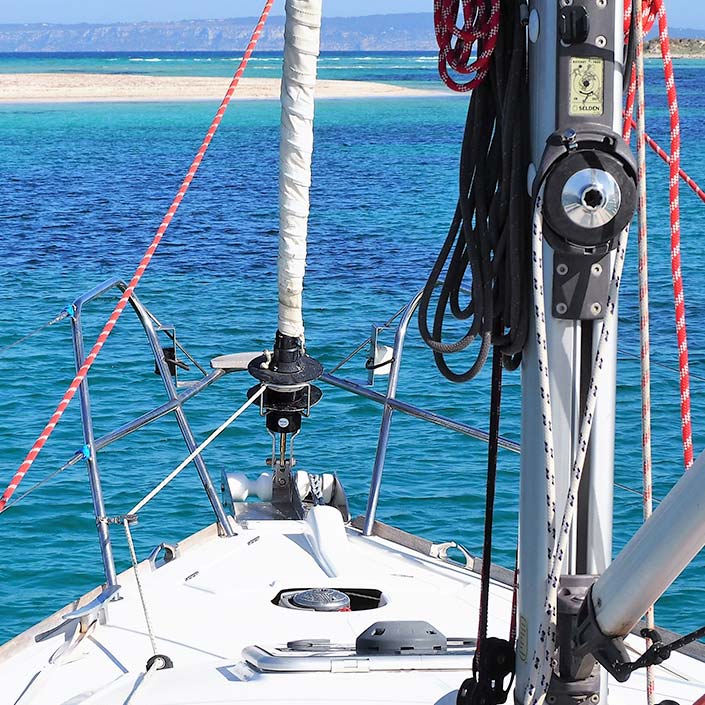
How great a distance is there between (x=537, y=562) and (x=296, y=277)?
4.59 ft

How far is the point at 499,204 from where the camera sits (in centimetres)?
203

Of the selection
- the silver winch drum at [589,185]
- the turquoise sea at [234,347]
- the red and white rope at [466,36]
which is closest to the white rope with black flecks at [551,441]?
the silver winch drum at [589,185]

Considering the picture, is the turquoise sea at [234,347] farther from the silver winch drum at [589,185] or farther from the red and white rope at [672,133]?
the silver winch drum at [589,185]

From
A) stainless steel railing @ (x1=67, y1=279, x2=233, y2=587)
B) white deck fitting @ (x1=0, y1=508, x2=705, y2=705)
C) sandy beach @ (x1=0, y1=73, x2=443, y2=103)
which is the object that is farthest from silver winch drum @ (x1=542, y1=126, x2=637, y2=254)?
sandy beach @ (x1=0, y1=73, x2=443, y2=103)

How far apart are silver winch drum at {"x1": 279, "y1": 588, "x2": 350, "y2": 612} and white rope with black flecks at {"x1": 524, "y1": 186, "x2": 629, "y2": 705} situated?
58.7 inches

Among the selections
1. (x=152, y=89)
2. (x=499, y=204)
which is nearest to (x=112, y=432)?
(x=499, y=204)

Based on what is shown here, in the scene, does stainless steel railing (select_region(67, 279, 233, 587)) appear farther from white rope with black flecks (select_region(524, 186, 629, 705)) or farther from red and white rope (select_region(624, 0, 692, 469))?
red and white rope (select_region(624, 0, 692, 469))

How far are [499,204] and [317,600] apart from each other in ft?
5.78

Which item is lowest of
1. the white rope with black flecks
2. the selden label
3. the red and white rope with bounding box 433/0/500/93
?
the white rope with black flecks

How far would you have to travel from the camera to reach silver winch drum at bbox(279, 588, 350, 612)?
344 cm

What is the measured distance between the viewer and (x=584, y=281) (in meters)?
1.94

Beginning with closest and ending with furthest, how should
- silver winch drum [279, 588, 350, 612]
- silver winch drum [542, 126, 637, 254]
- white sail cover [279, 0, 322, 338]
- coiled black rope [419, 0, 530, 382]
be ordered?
silver winch drum [542, 126, 637, 254] → coiled black rope [419, 0, 530, 382] → white sail cover [279, 0, 322, 338] → silver winch drum [279, 588, 350, 612]

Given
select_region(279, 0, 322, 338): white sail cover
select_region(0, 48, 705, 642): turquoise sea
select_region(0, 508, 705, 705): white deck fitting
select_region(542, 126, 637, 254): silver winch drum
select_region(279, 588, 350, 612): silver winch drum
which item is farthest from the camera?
select_region(0, 48, 705, 642): turquoise sea

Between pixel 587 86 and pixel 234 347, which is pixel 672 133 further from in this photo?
pixel 234 347
